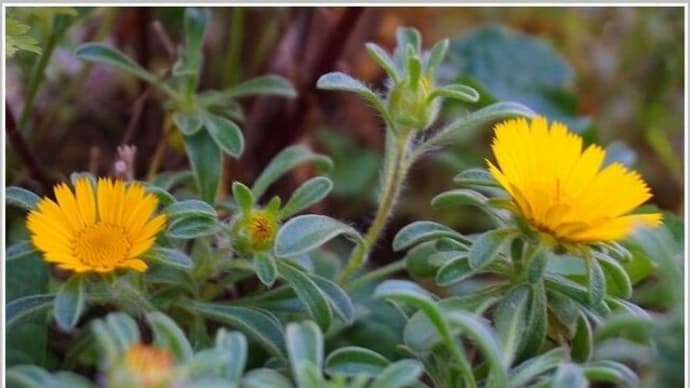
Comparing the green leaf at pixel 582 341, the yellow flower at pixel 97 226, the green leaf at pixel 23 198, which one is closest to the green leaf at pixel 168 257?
the yellow flower at pixel 97 226

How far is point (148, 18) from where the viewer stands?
1398mm

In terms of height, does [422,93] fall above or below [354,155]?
above

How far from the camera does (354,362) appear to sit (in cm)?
81

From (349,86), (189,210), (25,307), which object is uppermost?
(349,86)

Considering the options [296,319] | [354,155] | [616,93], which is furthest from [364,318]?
[616,93]

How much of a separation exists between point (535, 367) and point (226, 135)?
1.33 feet

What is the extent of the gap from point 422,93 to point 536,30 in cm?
100

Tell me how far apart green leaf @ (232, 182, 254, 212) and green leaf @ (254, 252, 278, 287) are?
4 centimetres

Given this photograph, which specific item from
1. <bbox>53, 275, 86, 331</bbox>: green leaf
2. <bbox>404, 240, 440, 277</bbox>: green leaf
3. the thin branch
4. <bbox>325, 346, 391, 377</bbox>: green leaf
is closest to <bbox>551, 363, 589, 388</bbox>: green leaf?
<bbox>325, 346, 391, 377</bbox>: green leaf

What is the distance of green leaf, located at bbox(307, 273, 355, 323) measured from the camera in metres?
0.90

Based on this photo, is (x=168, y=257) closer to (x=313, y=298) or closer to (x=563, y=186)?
(x=313, y=298)

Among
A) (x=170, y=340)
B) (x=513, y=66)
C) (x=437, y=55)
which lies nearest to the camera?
(x=170, y=340)

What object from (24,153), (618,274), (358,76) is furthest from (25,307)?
(358,76)

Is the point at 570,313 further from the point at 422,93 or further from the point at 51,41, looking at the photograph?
the point at 51,41
